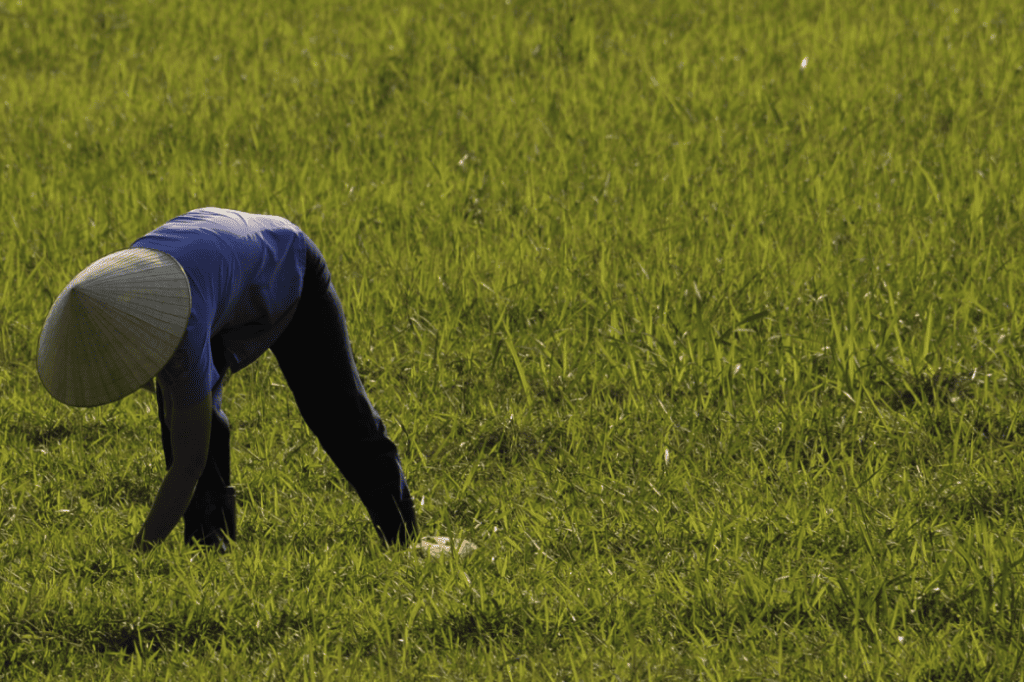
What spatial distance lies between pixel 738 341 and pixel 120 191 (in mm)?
3588

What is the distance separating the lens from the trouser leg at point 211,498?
3.54 m

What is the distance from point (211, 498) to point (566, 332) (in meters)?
1.93

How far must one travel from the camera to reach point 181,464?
3020 millimetres

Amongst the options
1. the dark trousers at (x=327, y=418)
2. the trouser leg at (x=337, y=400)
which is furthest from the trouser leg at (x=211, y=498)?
the trouser leg at (x=337, y=400)

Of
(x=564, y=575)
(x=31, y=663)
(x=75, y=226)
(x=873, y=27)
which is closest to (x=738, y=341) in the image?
(x=564, y=575)

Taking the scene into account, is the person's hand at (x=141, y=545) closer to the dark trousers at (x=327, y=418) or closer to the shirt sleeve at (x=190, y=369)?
the dark trousers at (x=327, y=418)

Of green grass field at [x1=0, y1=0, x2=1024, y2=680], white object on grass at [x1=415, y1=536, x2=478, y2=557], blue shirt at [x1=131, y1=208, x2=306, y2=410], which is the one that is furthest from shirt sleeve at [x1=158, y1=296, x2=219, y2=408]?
white object on grass at [x1=415, y1=536, x2=478, y2=557]

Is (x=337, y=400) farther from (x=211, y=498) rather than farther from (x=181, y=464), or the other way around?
(x=181, y=464)

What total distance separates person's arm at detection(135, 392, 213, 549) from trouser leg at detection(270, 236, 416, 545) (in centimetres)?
56

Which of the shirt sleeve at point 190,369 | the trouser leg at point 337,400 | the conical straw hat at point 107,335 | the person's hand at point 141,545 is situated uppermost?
the conical straw hat at point 107,335

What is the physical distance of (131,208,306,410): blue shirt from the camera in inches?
116

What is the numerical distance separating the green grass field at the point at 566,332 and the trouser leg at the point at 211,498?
0.48 feet

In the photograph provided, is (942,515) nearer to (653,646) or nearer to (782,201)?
(653,646)

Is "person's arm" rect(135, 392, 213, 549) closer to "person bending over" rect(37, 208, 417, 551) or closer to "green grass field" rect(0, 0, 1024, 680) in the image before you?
"person bending over" rect(37, 208, 417, 551)
